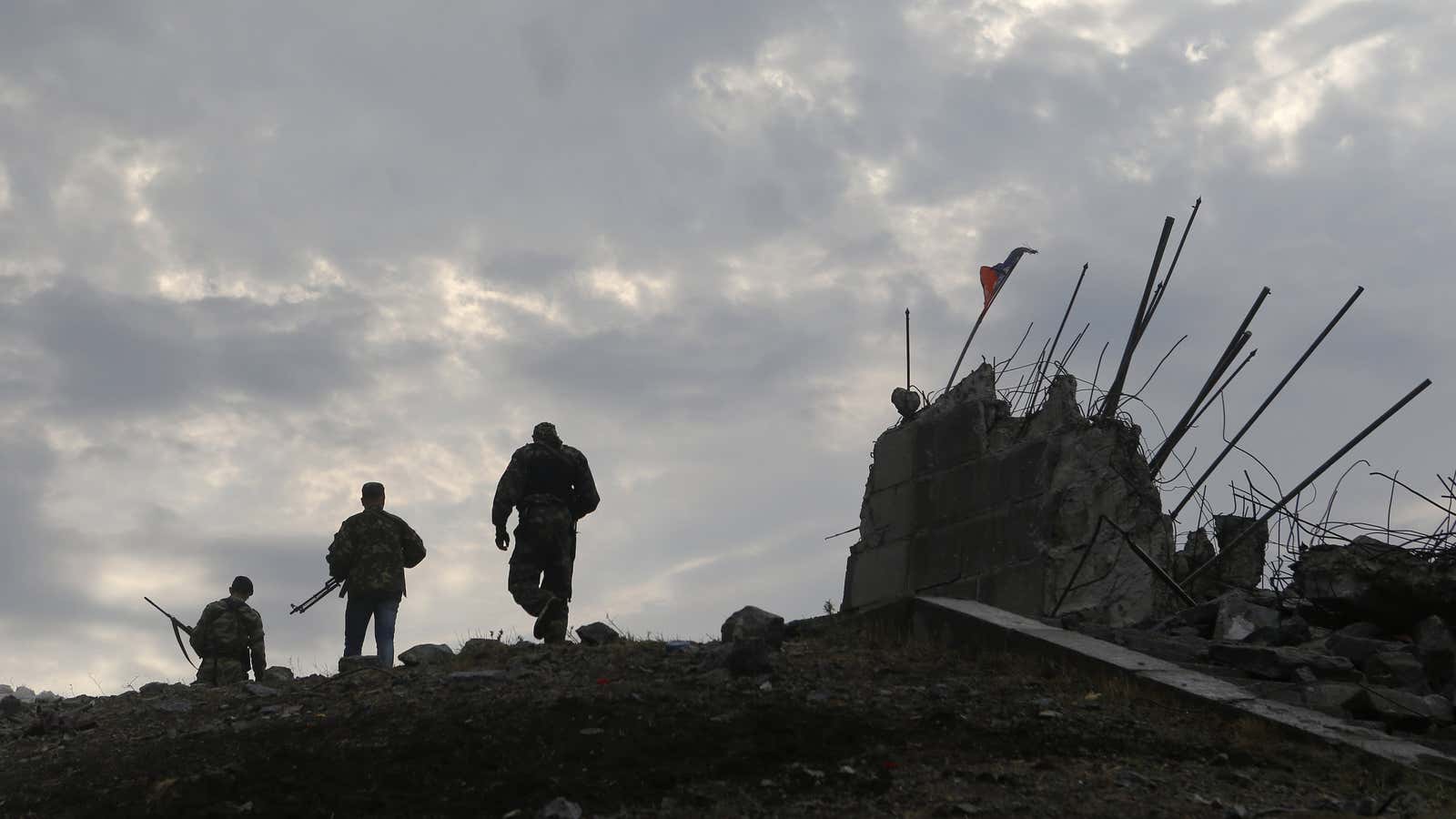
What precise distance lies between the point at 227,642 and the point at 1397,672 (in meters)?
7.19

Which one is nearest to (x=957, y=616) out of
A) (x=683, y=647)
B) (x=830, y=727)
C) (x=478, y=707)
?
(x=683, y=647)

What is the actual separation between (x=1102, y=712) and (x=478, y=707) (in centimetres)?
270

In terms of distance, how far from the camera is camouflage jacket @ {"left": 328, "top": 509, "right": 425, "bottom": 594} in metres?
10.1

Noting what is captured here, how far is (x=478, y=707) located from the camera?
6.68 metres

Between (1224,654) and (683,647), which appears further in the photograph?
(683,647)

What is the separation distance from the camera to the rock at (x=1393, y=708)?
6.45 m

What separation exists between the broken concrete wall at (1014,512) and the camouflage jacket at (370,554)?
308cm

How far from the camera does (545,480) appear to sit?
421 inches

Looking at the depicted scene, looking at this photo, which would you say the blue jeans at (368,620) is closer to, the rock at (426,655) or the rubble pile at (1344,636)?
the rock at (426,655)

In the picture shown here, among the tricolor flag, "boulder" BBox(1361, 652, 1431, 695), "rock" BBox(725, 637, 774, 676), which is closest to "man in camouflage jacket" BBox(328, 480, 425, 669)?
"rock" BBox(725, 637, 774, 676)

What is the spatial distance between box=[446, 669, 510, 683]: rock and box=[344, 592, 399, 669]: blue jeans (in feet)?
8.74

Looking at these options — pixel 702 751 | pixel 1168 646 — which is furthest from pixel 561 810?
pixel 1168 646

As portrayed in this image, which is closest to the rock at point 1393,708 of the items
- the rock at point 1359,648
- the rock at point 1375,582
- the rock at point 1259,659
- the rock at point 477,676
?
the rock at point 1259,659

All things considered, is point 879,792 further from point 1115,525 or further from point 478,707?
point 1115,525
